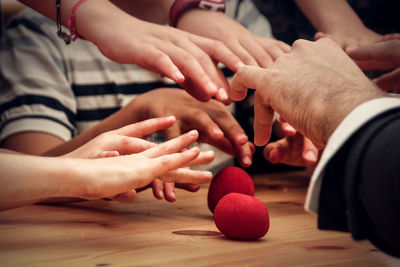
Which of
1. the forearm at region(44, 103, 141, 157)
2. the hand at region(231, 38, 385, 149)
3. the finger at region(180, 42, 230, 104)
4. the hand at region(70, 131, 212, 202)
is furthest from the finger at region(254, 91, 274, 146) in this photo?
the forearm at region(44, 103, 141, 157)

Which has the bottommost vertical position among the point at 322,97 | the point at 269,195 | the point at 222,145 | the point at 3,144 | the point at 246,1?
the point at 3,144

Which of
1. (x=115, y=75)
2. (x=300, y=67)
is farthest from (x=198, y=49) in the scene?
(x=115, y=75)

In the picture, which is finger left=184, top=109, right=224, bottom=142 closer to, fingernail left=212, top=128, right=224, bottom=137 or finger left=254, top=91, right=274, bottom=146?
→ fingernail left=212, top=128, right=224, bottom=137

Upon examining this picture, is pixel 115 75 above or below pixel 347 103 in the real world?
below

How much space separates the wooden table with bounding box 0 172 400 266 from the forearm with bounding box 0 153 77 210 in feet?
0.26

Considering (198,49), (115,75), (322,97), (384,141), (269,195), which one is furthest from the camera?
(115,75)

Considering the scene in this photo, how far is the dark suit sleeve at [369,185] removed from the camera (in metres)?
0.40

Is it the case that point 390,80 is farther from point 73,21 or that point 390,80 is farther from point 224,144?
point 73,21

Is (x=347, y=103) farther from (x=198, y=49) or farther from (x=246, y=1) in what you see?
(x=246, y=1)

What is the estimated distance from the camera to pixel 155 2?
133 cm

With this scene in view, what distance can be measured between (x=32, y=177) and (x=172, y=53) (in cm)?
40

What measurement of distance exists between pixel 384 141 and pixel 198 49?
0.52 meters

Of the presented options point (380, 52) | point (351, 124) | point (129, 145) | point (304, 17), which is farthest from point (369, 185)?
point (304, 17)

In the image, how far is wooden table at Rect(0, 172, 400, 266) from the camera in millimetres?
537
